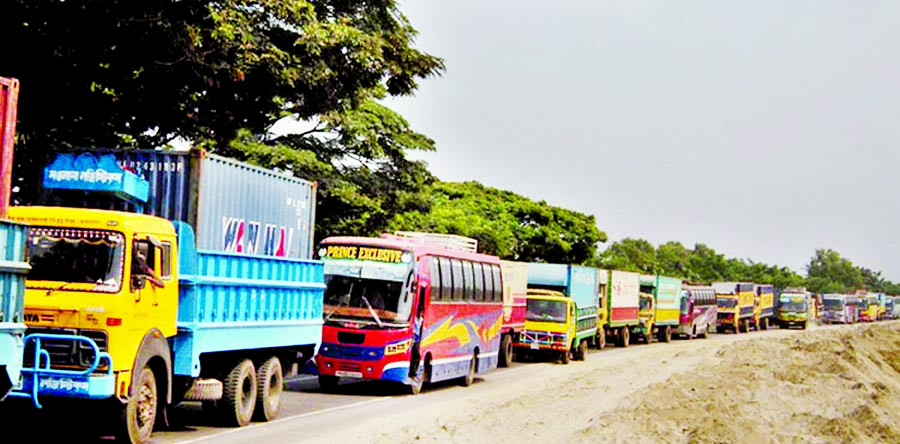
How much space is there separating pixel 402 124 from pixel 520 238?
97.2 ft

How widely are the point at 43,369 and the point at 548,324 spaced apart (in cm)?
2375

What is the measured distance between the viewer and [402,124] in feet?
116

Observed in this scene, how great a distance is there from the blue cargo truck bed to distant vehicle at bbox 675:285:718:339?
41.4m

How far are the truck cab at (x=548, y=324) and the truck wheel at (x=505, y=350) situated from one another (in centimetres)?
210

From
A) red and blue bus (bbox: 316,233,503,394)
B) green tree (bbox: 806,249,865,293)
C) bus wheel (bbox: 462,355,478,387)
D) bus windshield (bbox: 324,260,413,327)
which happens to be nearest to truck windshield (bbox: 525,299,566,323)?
bus wheel (bbox: 462,355,478,387)

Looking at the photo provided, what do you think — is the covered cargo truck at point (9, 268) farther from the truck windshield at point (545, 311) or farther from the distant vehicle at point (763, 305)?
the distant vehicle at point (763, 305)

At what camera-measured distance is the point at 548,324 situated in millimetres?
34906

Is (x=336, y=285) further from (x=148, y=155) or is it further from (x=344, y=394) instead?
(x=148, y=155)

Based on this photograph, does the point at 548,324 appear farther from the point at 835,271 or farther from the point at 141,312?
the point at 835,271

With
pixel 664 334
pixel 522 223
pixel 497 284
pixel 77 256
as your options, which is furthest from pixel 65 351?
pixel 522 223

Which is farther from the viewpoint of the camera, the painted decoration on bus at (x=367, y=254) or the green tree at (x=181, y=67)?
the painted decoration on bus at (x=367, y=254)

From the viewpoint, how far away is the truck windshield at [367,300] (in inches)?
870

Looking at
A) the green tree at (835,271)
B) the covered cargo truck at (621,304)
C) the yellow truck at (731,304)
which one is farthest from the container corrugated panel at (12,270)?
the green tree at (835,271)

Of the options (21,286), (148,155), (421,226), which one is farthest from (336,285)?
(421,226)
